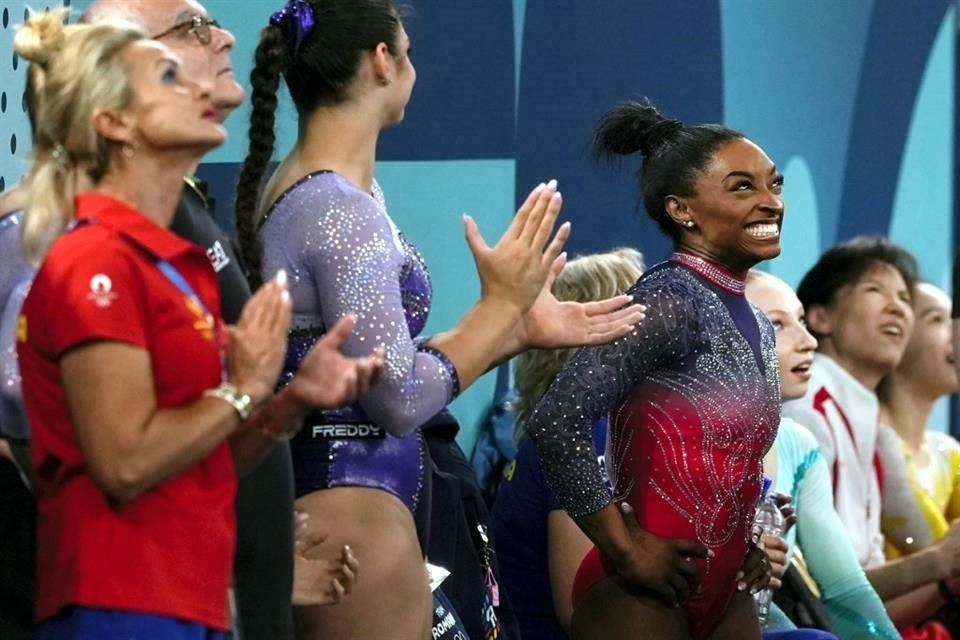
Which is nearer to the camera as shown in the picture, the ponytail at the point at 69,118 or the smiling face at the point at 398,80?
the ponytail at the point at 69,118

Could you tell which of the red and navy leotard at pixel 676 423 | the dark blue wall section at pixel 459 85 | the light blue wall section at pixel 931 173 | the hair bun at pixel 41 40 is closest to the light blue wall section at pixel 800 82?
the light blue wall section at pixel 931 173

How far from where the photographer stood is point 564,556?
3830 mm

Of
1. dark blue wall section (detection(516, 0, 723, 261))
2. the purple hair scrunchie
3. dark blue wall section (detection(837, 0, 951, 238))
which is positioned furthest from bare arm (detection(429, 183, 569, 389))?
dark blue wall section (detection(837, 0, 951, 238))

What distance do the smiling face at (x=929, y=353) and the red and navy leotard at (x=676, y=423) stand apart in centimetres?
218

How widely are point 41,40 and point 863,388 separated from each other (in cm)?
318

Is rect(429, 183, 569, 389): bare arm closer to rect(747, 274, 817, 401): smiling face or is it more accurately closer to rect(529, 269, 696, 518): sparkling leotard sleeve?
rect(529, 269, 696, 518): sparkling leotard sleeve

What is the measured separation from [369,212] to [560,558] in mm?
1306

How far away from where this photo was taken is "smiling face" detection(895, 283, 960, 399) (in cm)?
536

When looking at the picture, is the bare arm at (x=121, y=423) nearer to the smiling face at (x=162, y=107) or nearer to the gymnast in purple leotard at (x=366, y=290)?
the smiling face at (x=162, y=107)

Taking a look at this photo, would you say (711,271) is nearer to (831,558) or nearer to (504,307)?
(504,307)

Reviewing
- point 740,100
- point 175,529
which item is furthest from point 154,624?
A: point 740,100

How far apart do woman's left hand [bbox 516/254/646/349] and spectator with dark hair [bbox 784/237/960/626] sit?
1906 mm

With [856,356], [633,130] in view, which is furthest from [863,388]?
[633,130]

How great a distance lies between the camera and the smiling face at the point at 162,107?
2.19 metres
